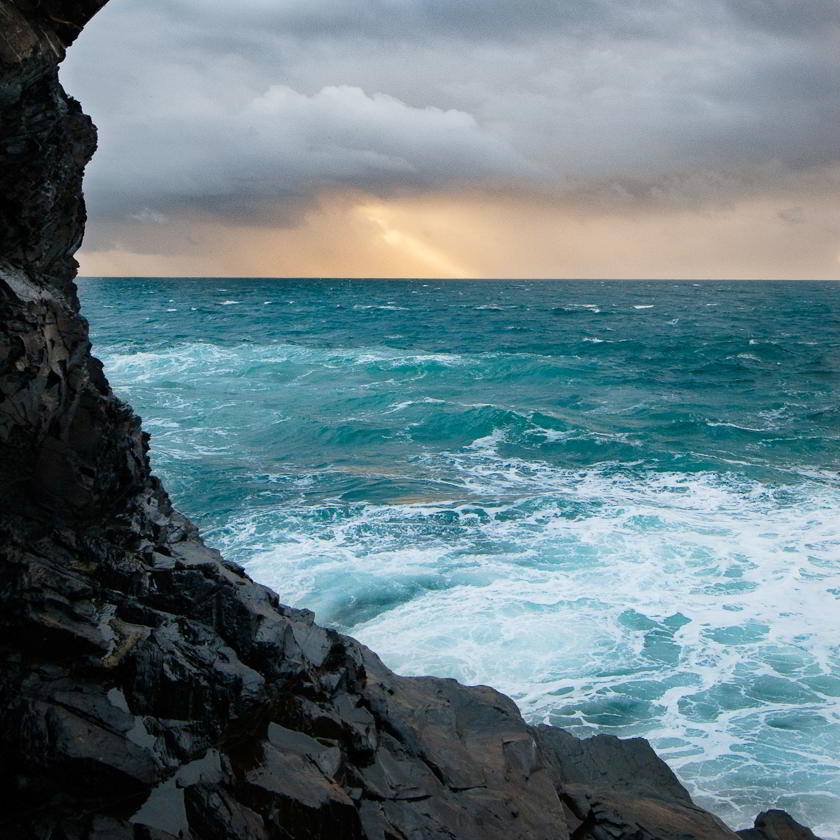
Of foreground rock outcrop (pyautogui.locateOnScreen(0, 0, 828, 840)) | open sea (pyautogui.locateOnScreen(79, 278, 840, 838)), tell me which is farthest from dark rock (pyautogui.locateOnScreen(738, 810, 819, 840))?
open sea (pyautogui.locateOnScreen(79, 278, 840, 838))

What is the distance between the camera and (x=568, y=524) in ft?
69.4

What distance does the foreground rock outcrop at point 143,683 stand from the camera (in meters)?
7.00

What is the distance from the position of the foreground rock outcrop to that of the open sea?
2977 millimetres

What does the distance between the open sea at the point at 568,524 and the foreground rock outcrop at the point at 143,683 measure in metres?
2.98

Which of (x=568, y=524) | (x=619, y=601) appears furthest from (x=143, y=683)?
(x=568, y=524)

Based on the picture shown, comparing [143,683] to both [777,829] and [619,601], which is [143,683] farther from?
[619,601]

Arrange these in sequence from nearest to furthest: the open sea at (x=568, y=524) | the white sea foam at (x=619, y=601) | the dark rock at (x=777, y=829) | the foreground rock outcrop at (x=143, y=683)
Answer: the foreground rock outcrop at (x=143, y=683) < the dark rock at (x=777, y=829) < the white sea foam at (x=619, y=601) < the open sea at (x=568, y=524)

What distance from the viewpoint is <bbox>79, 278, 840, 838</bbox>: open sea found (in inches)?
513

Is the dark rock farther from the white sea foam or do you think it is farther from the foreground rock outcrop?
the white sea foam

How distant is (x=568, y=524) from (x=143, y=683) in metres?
15.0

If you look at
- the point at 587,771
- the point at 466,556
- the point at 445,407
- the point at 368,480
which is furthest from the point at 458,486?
the point at 587,771

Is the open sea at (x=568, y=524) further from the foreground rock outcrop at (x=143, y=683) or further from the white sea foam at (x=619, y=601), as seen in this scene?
the foreground rock outcrop at (x=143, y=683)

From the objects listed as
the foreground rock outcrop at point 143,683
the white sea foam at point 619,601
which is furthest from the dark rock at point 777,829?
the white sea foam at point 619,601

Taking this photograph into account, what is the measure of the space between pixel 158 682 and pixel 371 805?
2554 mm
